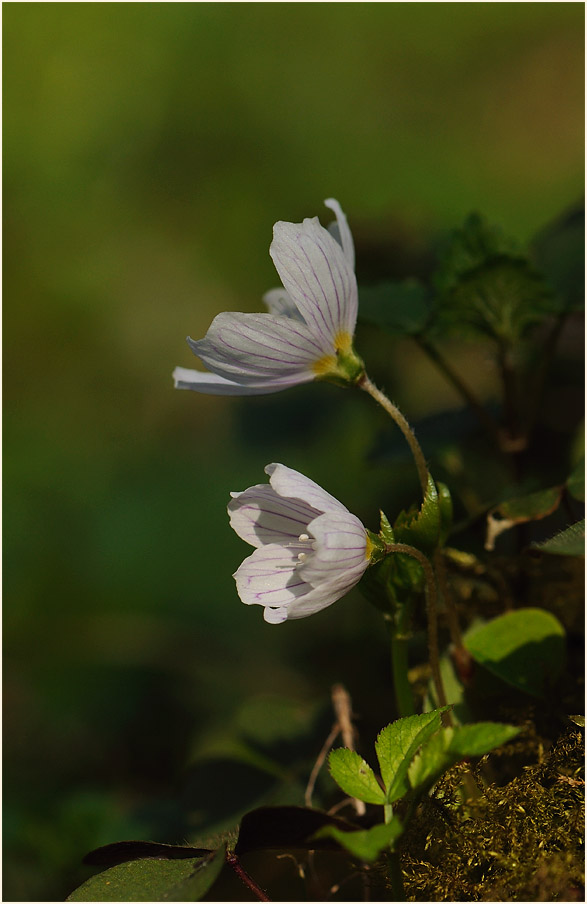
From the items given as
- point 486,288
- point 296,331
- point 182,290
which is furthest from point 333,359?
point 182,290

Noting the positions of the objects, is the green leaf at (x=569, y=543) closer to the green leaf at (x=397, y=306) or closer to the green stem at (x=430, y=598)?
the green stem at (x=430, y=598)

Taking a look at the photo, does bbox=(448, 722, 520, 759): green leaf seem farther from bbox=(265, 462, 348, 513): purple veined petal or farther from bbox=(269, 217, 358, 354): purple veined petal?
bbox=(269, 217, 358, 354): purple veined petal

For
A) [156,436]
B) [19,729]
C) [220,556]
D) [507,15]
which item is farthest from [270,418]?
[507,15]

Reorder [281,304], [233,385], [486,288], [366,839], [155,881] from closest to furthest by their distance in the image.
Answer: [366,839]
[155,881]
[233,385]
[281,304]
[486,288]

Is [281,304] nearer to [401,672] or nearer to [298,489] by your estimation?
[298,489]

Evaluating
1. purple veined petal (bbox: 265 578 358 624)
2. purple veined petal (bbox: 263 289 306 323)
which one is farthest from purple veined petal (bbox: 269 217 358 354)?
purple veined petal (bbox: 265 578 358 624)

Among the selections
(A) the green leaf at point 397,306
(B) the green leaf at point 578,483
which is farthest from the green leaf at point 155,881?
(A) the green leaf at point 397,306
